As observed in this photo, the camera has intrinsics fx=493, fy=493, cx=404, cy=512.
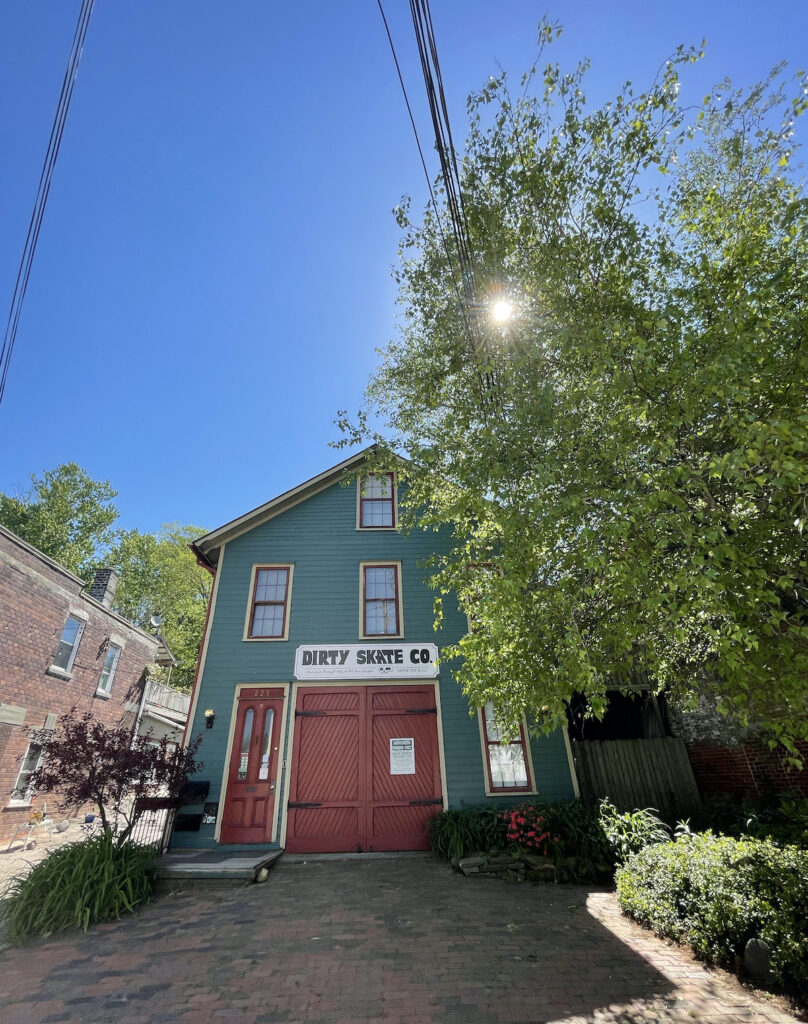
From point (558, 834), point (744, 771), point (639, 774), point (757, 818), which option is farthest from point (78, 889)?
point (744, 771)

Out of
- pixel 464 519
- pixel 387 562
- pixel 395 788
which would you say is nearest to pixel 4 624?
pixel 387 562

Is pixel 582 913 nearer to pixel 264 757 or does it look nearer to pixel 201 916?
pixel 201 916

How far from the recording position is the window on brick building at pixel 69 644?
47.2ft

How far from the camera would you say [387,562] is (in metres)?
11.5

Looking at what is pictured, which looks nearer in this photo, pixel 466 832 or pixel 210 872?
pixel 210 872

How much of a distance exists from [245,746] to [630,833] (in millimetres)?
6890

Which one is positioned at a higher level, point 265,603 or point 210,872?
point 265,603

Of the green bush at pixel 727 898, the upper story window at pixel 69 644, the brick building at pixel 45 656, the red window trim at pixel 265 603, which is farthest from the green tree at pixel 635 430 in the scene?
the upper story window at pixel 69 644

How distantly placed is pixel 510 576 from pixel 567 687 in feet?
4.07

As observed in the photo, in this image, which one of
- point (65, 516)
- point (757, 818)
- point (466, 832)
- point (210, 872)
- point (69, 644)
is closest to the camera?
point (210, 872)

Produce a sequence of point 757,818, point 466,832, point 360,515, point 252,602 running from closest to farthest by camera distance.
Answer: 1. point 757,818
2. point 466,832
3. point 252,602
4. point 360,515

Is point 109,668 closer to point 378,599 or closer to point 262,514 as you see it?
point 262,514

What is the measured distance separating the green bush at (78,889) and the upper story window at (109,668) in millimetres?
11196

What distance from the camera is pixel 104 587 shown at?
17.9 meters
